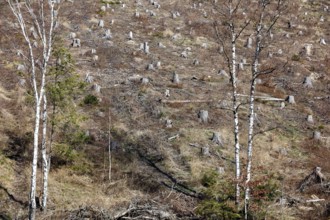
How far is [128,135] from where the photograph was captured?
59.0 ft

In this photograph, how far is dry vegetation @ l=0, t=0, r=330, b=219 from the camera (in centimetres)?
1367

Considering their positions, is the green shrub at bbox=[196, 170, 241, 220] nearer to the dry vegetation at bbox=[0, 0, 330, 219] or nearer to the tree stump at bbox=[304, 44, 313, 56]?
the dry vegetation at bbox=[0, 0, 330, 219]

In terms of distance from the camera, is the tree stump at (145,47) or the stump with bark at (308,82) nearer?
the stump with bark at (308,82)

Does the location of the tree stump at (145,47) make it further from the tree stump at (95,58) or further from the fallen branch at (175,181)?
the fallen branch at (175,181)

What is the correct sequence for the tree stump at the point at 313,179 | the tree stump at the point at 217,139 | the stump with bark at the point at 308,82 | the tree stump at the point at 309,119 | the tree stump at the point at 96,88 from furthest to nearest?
the stump with bark at the point at 308,82 < the tree stump at the point at 96,88 < the tree stump at the point at 309,119 < the tree stump at the point at 217,139 < the tree stump at the point at 313,179

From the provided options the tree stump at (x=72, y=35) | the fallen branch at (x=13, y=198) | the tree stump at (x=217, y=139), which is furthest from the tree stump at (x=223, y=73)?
the fallen branch at (x=13, y=198)

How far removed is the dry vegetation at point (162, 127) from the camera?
1367 centimetres

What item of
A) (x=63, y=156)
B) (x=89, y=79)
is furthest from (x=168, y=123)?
→ (x=89, y=79)

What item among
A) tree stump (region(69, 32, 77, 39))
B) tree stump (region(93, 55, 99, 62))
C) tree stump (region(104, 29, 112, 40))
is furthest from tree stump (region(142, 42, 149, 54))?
tree stump (region(69, 32, 77, 39))

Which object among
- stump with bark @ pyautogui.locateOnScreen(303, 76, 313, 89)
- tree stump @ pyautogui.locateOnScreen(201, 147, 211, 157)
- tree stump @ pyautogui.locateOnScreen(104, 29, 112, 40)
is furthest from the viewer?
tree stump @ pyautogui.locateOnScreen(104, 29, 112, 40)

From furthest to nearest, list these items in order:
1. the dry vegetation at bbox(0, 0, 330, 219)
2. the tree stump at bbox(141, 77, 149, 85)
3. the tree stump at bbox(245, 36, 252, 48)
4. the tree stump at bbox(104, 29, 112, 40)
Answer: the tree stump at bbox(245, 36, 252, 48), the tree stump at bbox(104, 29, 112, 40), the tree stump at bbox(141, 77, 149, 85), the dry vegetation at bbox(0, 0, 330, 219)

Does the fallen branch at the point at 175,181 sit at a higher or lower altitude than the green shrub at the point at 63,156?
lower

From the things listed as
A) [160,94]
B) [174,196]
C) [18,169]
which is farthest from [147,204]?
[160,94]

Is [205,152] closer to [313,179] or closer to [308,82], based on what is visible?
[313,179]
